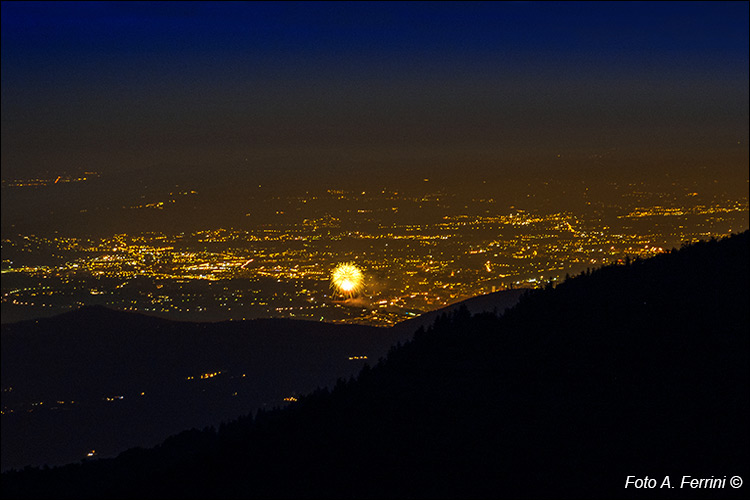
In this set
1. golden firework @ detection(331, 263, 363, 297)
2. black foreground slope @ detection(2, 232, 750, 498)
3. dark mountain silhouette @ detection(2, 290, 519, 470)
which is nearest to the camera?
black foreground slope @ detection(2, 232, 750, 498)

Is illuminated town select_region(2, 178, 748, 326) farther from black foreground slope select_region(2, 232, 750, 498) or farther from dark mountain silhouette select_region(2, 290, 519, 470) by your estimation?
black foreground slope select_region(2, 232, 750, 498)

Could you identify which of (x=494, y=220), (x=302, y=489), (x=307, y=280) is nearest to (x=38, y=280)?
(x=307, y=280)

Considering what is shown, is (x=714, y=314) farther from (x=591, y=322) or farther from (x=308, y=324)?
(x=308, y=324)

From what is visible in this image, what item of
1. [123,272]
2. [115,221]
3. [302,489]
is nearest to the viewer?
[302,489]

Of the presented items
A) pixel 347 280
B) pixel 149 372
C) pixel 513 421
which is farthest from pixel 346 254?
pixel 513 421

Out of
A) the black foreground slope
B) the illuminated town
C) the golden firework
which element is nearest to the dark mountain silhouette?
the illuminated town
